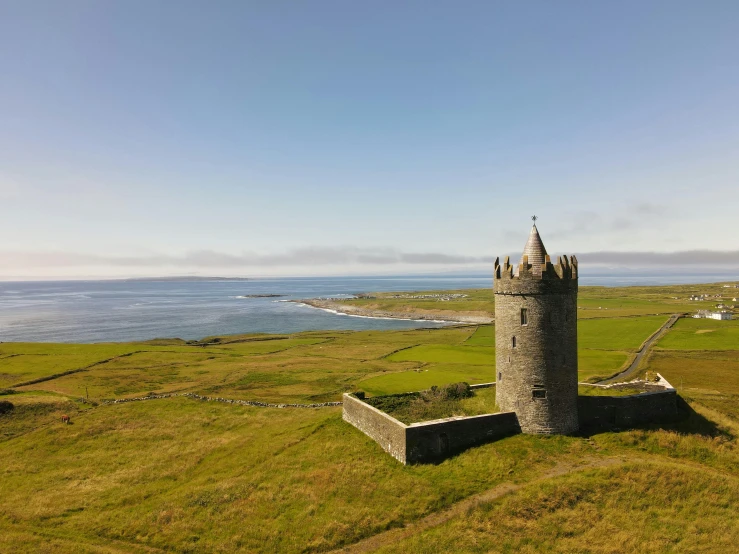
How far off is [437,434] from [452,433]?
0.83 m

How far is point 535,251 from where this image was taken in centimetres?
2252

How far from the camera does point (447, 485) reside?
1856 cm

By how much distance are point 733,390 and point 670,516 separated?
32219mm

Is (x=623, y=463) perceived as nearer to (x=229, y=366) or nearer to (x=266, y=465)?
(x=266, y=465)

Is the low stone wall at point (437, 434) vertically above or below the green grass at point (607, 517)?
above

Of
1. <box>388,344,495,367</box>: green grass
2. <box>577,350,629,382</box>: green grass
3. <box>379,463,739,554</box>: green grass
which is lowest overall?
<box>388,344,495,367</box>: green grass

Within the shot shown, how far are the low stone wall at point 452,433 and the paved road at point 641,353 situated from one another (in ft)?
82.4

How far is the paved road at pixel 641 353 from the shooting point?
44.2 meters

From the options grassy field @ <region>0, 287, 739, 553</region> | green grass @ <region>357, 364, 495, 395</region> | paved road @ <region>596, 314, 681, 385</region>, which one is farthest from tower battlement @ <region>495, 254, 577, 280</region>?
paved road @ <region>596, 314, 681, 385</region>

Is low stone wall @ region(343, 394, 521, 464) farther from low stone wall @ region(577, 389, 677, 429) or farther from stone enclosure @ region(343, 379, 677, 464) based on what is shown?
low stone wall @ region(577, 389, 677, 429)

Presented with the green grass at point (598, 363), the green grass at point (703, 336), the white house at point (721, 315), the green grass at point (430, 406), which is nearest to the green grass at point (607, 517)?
the green grass at point (430, 406)

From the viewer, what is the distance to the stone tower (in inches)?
861

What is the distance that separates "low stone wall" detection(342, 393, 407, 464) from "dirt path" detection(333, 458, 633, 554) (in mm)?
3696

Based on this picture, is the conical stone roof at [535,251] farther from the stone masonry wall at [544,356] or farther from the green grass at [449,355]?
the green grass at [449,355]
